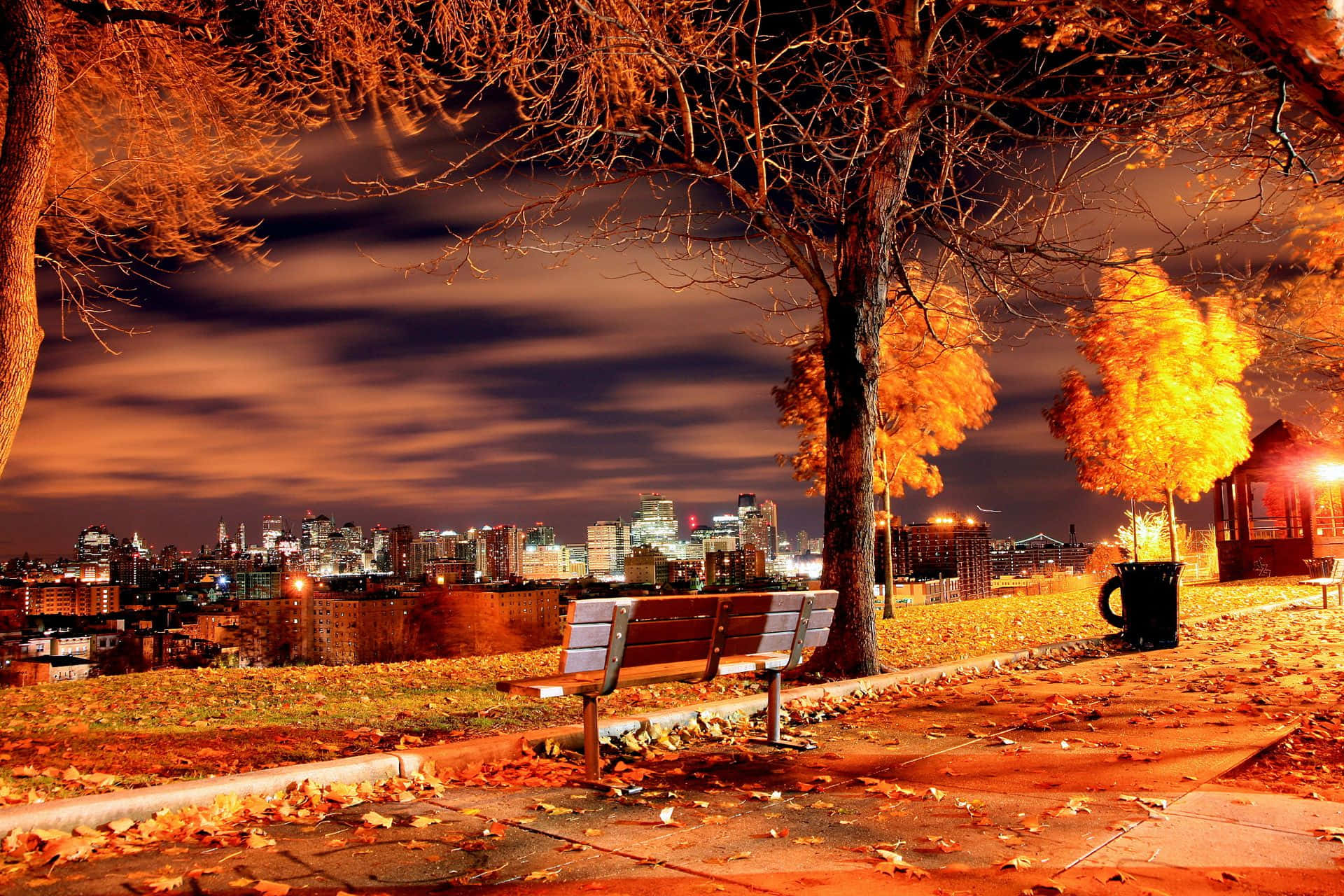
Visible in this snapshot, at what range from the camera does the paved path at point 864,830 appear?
3.60 meters

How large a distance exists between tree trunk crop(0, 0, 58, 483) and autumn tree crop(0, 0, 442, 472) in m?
1.64

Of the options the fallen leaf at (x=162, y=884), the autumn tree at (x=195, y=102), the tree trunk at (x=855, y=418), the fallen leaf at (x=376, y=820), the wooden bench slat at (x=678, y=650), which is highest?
the autumn tree at (x=195, y=102)

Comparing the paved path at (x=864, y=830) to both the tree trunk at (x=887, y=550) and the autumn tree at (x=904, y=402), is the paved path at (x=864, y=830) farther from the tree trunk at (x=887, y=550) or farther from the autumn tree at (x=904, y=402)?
the autumn tree at (x=904, y=402)

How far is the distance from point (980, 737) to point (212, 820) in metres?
4.63

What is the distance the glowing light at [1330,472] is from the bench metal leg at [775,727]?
82.1ft

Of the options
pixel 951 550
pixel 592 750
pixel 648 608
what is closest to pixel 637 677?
pixel 648 608

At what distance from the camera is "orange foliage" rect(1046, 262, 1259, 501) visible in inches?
917

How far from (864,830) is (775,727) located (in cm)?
211

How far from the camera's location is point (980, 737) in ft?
20.9

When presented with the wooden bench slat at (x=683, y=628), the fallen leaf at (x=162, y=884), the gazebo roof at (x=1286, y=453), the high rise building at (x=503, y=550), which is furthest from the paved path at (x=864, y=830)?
the high rise building at (x=503, y=550)

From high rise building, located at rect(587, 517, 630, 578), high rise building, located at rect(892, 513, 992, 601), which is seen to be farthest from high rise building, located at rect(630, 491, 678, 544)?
high rise building, located at rect(892, 513, 992, 601)

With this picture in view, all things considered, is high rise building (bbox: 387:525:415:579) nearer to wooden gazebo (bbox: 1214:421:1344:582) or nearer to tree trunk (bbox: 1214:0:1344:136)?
wooden gazebo (bbox: 1214:421:1344:582)

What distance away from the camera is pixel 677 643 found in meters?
5.98

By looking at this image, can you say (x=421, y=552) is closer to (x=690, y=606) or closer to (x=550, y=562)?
(x=550, y=562)
